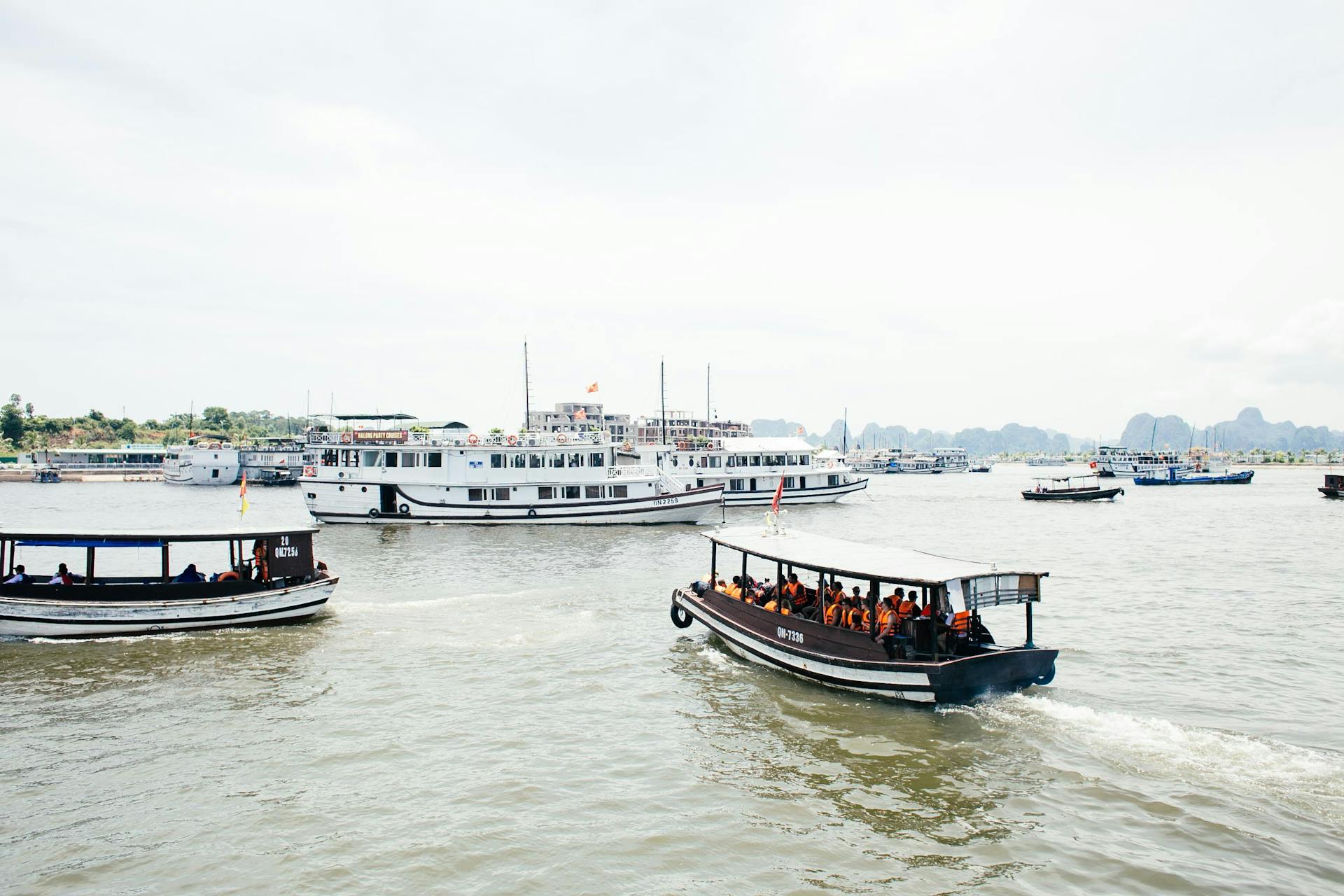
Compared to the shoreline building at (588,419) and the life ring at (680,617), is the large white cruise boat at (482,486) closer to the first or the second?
the life ring at (680,617)

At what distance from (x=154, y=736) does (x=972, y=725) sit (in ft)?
46.0

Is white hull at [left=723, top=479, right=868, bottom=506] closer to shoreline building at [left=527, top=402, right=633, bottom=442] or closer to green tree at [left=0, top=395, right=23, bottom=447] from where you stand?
shoreline building at [left=527, top=402, right=633, bottom=442]

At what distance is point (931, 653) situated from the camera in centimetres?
1377

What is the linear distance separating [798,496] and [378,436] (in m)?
33.5

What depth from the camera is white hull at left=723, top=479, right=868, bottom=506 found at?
62000 mm

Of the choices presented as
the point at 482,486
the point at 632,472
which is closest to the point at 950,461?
the point at 632,472

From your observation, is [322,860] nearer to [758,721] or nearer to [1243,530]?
[758,721]

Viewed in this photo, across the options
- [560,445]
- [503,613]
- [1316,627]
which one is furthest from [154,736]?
[560,445]

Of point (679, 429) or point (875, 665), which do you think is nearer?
point (875, 665)

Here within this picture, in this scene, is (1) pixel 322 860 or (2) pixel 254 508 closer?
(1) pixel 322 860

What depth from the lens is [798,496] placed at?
64.1 meters

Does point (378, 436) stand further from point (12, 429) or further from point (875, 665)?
point (12, 429)

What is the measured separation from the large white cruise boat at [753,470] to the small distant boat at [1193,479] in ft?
183

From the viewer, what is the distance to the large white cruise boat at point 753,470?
61.4 m
